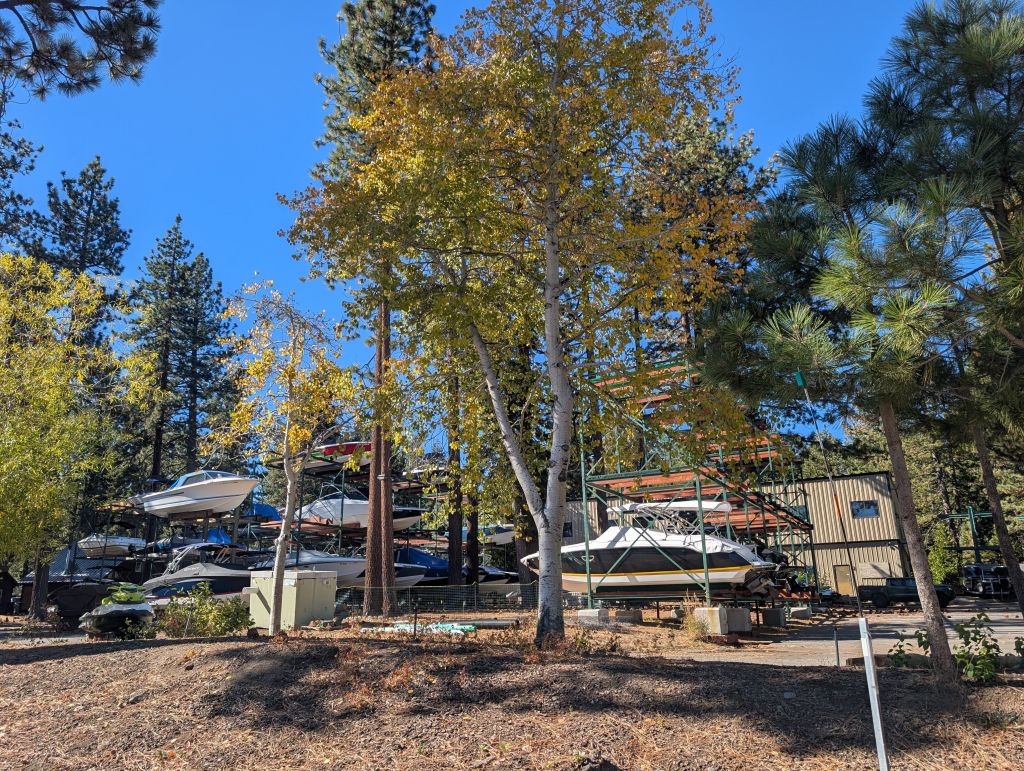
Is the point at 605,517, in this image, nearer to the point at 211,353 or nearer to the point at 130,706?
the point at 130,706

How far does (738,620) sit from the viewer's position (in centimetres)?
1339

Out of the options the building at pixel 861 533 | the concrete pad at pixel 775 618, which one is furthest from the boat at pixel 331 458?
the building at pixel 861 533

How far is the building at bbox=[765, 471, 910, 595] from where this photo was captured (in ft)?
91.0

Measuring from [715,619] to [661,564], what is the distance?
2485 millimetres

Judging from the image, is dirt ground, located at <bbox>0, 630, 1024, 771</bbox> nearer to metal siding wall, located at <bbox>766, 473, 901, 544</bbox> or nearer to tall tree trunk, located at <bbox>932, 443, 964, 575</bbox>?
metal siding wall, located at <bbox>766, 473, 901, 544</bbox>

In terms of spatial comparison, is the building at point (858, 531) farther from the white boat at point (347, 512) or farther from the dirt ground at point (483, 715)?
the dirt ground at point (483, 715)

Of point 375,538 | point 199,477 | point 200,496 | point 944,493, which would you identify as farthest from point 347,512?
point 944,493

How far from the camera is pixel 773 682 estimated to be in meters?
6.03

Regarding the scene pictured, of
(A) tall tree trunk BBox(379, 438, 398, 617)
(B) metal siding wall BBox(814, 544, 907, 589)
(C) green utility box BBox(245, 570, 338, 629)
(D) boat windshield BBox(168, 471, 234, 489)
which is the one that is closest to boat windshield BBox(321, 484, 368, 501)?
(D) boat windshield BBox(168, 471, 234, 489)

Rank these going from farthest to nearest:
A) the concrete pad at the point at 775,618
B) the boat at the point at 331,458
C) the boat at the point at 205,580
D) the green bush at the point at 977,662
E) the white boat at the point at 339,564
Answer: the white boat at the point at 339,564, the boat at the point at 331,458, the boat at the point at 205,580, the concrete pad at the point at 775,618, the green bush at the point at 977,662

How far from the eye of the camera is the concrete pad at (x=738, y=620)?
13242 millimetres

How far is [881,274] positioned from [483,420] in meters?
6.43

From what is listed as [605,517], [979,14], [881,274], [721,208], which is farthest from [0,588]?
[979,14]

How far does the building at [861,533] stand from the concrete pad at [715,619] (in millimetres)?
15980
